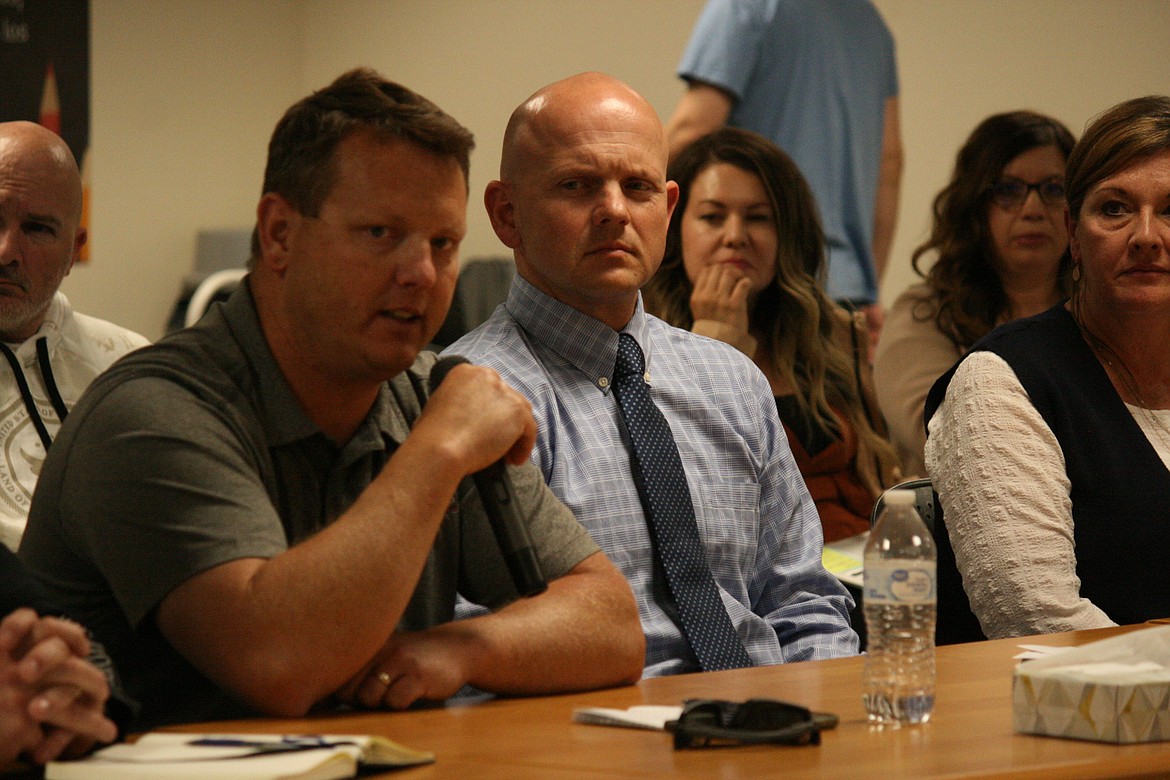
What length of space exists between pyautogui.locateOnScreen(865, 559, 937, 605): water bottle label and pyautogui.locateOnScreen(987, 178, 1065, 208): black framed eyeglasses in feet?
7.82

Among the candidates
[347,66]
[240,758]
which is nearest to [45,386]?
[240,758]

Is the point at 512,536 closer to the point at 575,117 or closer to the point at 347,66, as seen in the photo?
the point at 575,117

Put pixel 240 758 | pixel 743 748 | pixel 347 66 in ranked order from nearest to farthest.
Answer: pixel 240 758 → pixel 743 748 → pixel 347 66

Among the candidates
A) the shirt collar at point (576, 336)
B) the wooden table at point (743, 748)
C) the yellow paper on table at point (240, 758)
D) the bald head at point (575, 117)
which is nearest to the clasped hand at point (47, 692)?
the yellow paper on table at point (240, 758)

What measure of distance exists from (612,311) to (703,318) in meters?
1.04

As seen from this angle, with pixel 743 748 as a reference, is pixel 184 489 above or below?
above

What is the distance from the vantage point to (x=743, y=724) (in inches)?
48.9

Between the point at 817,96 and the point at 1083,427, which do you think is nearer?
the point at 1083,427

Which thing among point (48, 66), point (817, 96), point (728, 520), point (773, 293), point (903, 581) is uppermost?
point (817, 96)

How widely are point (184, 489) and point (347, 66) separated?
19.2 feet

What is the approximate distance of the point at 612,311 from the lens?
7.39ft

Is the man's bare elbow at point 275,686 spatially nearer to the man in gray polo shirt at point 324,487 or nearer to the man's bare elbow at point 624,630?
the man in gray polo shirt at point 324,487

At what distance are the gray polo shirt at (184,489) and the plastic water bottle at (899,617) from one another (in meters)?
0.42

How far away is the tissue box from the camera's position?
125 centimetres
